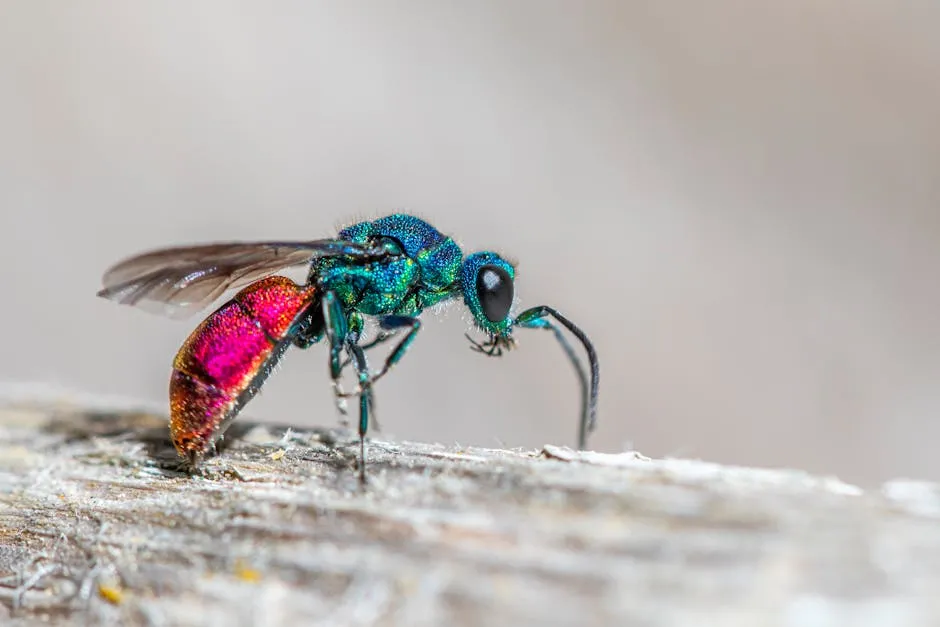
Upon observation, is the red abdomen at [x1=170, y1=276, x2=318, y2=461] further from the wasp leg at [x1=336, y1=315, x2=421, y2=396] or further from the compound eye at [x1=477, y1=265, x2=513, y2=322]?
the compound eye at [x1=477, y1=265, x2=513, y2=322]

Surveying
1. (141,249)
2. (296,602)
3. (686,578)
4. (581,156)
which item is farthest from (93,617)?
(581,156)

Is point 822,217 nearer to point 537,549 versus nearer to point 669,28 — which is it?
point 669,28

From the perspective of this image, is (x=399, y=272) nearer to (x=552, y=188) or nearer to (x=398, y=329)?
(x=398, y=329)

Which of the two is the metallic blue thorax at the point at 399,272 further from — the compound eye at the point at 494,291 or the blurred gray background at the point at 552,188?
the blurred gray background at the point at 552,188

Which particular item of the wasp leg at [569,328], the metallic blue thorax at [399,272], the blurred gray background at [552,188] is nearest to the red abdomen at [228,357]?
the metallic blue thorax at [399,272]

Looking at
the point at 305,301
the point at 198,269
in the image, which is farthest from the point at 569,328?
the point at 198,269
